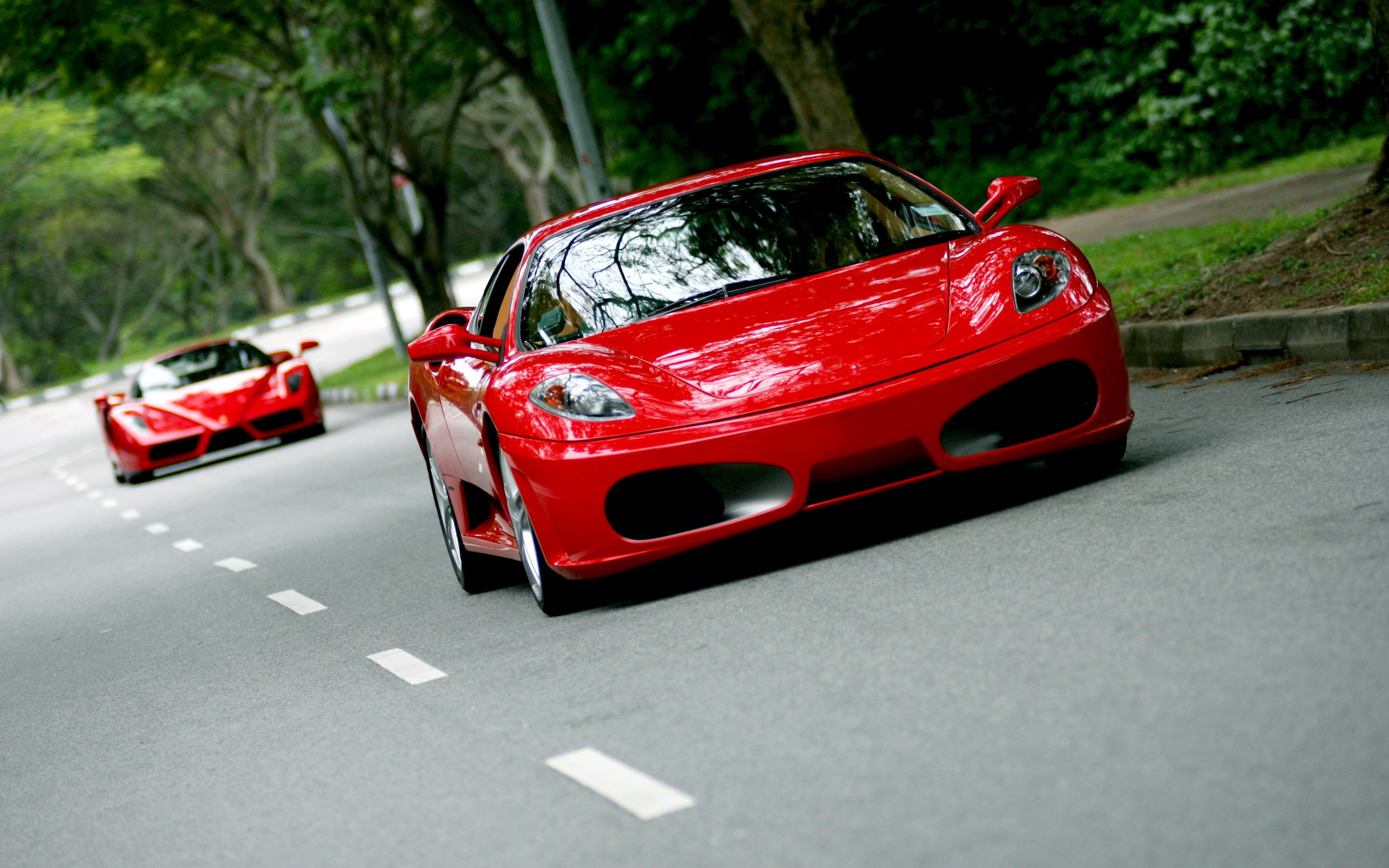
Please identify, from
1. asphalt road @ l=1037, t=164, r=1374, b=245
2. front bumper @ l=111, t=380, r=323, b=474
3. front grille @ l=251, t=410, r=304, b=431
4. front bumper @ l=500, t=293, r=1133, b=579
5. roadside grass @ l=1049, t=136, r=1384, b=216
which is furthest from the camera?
front grille @ l=251, t=410, r=304, b=431

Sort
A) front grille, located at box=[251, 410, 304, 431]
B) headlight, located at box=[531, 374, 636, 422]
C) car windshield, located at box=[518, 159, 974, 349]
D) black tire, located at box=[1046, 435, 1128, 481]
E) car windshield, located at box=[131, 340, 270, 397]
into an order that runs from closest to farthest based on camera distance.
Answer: headlight, located at box=[531, 374, 636, 422], black tire, located at box=[1046, 435, 1128, 481], car windshield, located at box=[518, 159, 974, 349], front grille, located at box=[251, 410, 304, 431], car windshield, located at box=[131, 340, 270, 397]

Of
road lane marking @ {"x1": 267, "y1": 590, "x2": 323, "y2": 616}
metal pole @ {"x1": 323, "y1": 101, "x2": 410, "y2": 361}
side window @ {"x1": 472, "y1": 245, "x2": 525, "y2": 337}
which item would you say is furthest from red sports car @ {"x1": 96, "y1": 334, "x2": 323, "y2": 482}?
side window @ {"x1": 472, "y1": 245, "x2": 525, "y2": 337}

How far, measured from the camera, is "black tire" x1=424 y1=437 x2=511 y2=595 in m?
6.59

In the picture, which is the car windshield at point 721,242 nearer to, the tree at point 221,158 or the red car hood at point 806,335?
the red car hood at point 806,335

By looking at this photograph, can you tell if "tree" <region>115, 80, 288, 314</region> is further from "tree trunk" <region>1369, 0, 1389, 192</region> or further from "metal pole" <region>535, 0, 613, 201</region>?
"tree trunk" <region>1369, 0, 1389, 192</region>

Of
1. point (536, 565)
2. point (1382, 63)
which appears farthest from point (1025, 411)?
point (1382, 63)

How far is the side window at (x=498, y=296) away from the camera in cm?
648

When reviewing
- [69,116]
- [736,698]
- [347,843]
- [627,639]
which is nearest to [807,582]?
[627,639]

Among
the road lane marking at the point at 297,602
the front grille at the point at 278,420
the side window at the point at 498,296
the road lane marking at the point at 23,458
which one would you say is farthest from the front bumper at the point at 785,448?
the road lane marking at the point at 23,458

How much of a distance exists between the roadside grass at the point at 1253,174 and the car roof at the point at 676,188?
29.3 feet

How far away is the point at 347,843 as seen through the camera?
359cm

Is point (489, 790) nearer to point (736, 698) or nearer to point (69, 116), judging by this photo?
point (736, 698)

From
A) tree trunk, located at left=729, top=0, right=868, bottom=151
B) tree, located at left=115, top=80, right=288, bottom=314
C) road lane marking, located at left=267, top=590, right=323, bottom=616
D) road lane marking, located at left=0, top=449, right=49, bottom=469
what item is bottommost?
road lane marking, located at left=0, top=449, right=49, bottom=469

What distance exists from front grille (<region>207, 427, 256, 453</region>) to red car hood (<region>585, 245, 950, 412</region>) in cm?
1235
